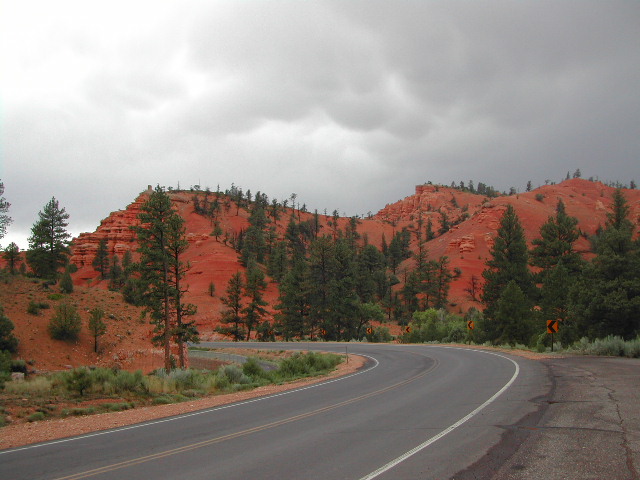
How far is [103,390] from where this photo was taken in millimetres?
17719

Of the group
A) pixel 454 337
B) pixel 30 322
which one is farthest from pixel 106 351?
pixel 454 337

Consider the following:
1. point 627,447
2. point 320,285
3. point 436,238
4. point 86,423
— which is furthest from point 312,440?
point 436,238

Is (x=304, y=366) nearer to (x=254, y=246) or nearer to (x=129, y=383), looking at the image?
(x=129, y=383)

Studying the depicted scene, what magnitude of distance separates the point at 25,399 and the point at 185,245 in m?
21.3

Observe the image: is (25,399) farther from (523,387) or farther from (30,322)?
(30,322)

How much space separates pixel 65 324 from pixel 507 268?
144 ft

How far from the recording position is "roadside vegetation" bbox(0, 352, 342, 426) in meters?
14.2

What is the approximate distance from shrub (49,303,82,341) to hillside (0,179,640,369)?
0.91 m

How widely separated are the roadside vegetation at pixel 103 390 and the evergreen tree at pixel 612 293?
52.5ft

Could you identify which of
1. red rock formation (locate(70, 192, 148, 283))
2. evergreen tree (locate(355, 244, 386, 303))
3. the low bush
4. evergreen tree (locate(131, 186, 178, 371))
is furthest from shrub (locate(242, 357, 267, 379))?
red rock formation (locate(70, 192, 148, 283))

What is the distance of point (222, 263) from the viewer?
105m

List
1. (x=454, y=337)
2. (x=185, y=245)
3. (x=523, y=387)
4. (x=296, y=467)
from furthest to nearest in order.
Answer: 1. (x=454, y=337)
2. (x=185, y=245)
3. (x=523, y=387)
4. (x=296, y=467)

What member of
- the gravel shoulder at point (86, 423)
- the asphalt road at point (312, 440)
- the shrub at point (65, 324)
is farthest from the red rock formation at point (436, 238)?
the asphalt road at point (312, 440)

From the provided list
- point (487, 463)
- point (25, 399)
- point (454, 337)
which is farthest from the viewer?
point (454, 337)
